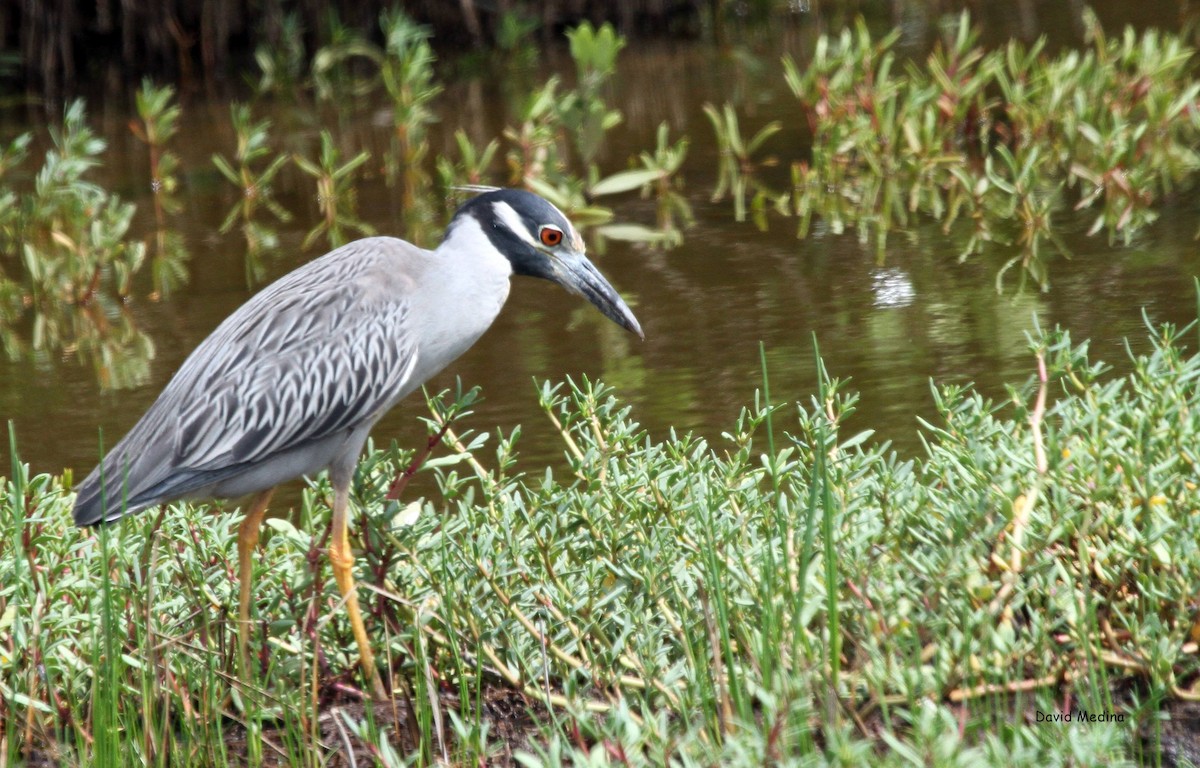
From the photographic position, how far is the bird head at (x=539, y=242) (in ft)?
12.8

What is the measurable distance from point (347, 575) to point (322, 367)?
0.53 meters

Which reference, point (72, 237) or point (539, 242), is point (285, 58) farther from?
point (539, 242)

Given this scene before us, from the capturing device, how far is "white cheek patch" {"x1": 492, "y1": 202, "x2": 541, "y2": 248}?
12.8 feet

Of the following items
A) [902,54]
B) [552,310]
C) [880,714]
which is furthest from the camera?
[902,54]

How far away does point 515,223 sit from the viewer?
3891 mm

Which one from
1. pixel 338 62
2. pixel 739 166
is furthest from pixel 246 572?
pixel 338 62

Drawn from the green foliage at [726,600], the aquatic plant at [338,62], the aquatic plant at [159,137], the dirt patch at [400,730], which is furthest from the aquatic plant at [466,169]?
the dirt patch at [400,730]

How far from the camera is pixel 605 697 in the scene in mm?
2982

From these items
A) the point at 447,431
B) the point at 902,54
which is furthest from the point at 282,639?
the point at 902,54

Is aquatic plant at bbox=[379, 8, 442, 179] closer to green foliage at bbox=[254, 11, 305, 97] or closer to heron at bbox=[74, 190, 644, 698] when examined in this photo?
green foliage at bbox=[254, 11, 305, 97]

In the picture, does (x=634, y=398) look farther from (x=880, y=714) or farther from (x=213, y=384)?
(x=880, y=714)

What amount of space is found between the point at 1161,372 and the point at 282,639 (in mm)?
1966

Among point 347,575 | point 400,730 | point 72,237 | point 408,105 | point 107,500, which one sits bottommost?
point 400,730

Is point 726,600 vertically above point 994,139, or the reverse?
point 994,139
